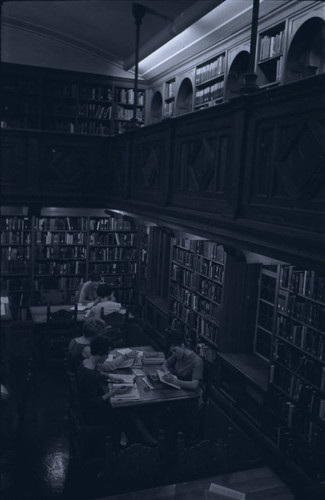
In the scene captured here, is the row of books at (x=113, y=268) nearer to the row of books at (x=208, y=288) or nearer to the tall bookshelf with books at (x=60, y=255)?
the tall bookshelf with books at (x=60, y=255)

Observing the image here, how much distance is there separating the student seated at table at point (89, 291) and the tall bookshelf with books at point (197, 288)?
1308 millimetres

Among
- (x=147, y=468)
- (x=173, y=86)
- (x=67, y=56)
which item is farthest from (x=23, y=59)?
(x=147, y=468)

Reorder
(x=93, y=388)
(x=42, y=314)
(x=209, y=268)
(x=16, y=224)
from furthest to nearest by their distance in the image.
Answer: (x=16, y=224) < (x=42, y=314) < (x=209, y=268) < (x=93, y=388)

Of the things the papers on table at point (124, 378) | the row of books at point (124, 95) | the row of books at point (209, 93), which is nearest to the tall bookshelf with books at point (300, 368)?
the papers on table at point (124, 378)

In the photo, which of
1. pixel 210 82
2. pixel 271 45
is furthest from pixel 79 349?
pixel 210 82

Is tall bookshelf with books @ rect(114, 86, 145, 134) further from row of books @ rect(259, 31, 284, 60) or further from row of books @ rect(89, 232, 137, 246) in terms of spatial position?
row of books @ rect(259, 31, 284, 60)

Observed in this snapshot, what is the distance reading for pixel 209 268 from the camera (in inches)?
271

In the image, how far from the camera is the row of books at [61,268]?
9.02 m

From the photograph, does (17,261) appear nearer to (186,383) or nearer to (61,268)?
(61,268)

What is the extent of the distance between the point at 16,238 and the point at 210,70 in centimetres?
452

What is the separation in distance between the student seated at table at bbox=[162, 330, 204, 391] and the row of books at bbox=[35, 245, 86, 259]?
4.54 metres

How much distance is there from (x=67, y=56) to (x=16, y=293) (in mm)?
4691

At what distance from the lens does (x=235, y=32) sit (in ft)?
22.5

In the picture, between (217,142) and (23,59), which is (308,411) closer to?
(217,142)
